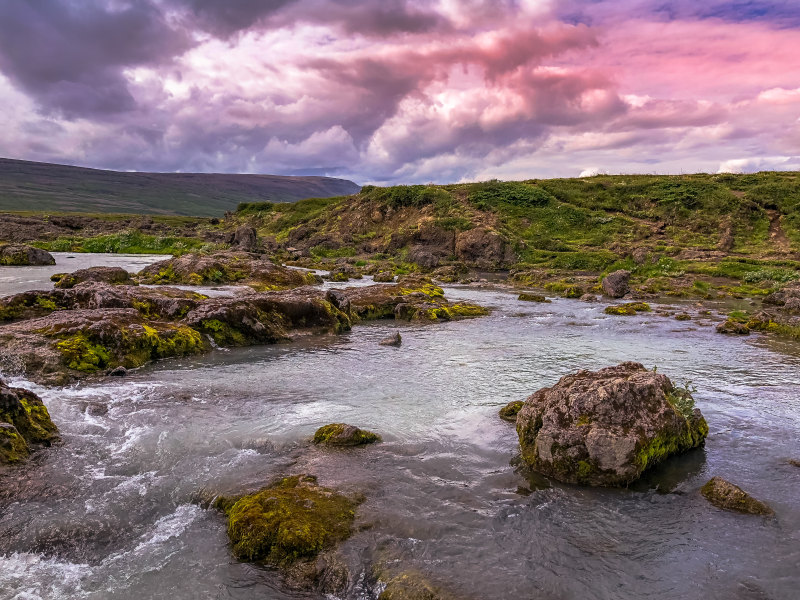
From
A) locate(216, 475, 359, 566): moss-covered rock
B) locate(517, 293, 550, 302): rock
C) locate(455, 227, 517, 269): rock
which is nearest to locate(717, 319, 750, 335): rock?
locate(517, 293, 550, 302): rock

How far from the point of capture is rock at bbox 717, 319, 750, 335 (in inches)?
1141

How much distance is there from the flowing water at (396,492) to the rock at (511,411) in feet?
1.14

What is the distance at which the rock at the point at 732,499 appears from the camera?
33.6 ft

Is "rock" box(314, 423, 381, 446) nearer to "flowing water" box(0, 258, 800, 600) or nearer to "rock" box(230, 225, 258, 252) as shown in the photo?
"flowing water" box(0, 258, 800, 600)

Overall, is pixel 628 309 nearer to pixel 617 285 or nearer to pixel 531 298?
pixel 531 298

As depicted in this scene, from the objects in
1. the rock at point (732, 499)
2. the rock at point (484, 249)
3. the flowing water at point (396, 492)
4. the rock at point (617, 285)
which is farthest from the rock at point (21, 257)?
the rock at point (732, 499)

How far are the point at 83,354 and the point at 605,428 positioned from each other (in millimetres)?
17749

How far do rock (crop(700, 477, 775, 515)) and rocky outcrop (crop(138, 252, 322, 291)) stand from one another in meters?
35.2

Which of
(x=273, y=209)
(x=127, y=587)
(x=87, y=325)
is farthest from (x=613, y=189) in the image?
(x=127, y=587)

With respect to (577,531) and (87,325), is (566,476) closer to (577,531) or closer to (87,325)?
(577,531)

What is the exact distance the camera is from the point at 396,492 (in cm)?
1091

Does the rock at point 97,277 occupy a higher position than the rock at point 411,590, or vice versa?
the rock at point 97,277

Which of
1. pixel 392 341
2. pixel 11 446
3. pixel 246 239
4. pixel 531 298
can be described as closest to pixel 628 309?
pixel 531 298

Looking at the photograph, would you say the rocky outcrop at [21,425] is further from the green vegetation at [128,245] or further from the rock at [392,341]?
the green vegetation at [128,245]
